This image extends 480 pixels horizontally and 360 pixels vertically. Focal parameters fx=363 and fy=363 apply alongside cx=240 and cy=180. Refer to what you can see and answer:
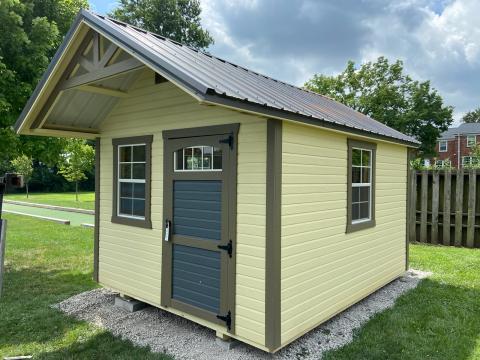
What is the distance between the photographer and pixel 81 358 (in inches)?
155

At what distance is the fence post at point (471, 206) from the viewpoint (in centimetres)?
943

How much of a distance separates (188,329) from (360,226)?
9.36 feet

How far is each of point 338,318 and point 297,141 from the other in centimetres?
263

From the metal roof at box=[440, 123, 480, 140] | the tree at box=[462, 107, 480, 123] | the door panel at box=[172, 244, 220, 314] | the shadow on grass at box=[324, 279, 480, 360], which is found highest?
the tree at box=[462, 107, 480, 123]

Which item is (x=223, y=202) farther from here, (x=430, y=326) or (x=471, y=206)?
(x=471, y=206)

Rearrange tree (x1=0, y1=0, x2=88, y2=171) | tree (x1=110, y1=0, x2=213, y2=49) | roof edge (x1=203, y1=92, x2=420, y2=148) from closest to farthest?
roof edge (x1=203, y1=92, x2=420, y2=148) → tree (x1=0, y1=0, x2=88, y2=171) → tree (x1=110, y1=0, x2=213, y2=49)

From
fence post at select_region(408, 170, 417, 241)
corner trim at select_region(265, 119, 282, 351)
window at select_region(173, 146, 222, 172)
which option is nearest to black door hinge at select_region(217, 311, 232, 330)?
corner trim at select_region(265, 119, 282, 351)

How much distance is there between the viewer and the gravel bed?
4.03m

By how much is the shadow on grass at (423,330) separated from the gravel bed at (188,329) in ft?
0.66

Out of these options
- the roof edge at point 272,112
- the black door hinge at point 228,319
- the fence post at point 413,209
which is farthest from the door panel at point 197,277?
the fence post at point 413,209

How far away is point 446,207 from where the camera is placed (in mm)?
9828

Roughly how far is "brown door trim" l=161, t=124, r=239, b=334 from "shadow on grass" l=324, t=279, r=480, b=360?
1301 millimetres

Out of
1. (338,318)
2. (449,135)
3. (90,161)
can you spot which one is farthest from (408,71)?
(338,318)

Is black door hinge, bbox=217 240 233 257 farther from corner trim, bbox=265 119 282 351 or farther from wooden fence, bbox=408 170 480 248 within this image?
wooden fence, bbox=408 170 480 248
